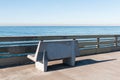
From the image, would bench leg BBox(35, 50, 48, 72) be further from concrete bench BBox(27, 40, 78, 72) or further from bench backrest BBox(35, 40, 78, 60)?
bench backrest BBox(35, 40, 78, 60)

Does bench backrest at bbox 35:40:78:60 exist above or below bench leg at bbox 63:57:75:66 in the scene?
above

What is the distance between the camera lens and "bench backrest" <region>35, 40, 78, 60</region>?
13.3 ft

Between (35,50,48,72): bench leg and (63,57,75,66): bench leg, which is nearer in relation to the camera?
(35,50,48,72): bench leg

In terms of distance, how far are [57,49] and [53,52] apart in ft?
0.50

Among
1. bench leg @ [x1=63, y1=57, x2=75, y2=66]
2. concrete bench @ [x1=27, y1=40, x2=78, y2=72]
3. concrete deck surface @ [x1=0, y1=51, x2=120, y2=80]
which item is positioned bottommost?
concrete deck surface @ [x1=0, y1=51, x2=120, y2=80]

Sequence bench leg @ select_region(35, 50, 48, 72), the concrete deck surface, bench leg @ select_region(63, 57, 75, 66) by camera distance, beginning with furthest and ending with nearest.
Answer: bench leg @ select_region(63, 57, 75, 66), bench leg @ select_region(35, 50, 48, 72), the concrete deck surface

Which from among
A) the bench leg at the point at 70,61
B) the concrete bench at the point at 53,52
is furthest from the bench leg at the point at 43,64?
the bench leg at the point at 70,61

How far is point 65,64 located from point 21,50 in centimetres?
142

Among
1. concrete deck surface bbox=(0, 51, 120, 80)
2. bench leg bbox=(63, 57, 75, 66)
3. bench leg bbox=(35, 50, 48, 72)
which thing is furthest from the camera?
bench leg bbox=(63, 57, 75, 66)

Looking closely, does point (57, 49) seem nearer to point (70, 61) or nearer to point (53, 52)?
point (53, 52)

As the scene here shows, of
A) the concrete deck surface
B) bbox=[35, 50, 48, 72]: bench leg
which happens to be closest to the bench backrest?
bbox=[35, 50, 48, 72]: bench leg

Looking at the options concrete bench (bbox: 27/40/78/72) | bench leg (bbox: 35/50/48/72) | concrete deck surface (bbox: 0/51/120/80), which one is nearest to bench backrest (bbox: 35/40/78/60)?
concrete bench (bbox: 27/40/78/72)

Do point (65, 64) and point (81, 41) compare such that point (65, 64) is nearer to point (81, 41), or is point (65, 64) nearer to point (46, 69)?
point (46, 69)

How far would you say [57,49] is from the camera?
4.31 metres
